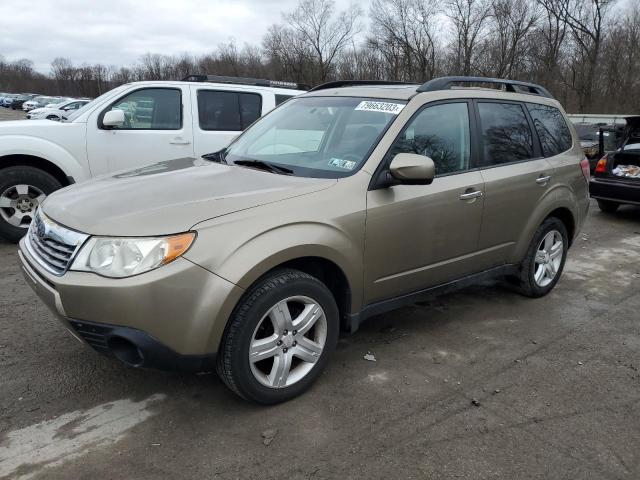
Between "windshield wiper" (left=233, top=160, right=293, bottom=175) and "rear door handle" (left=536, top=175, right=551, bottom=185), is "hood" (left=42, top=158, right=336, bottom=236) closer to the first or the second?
"windshield wiper" (left=233, top=160, right=293, bottom=175)

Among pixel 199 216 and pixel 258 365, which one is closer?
pixel 199 216

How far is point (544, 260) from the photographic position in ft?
15.4

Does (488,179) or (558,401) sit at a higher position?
(488,179)

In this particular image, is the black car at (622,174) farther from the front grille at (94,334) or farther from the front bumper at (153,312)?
the front grille at (94,334)

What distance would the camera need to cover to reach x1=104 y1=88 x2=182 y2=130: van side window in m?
6.42

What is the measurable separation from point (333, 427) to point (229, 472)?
61cm

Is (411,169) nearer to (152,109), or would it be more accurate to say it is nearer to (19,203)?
(152,109)

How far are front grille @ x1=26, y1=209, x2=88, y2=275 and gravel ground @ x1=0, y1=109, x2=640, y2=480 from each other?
825 millimetres

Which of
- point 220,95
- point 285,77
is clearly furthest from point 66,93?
point 220,95

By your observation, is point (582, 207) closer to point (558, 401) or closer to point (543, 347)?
point (543, 347)

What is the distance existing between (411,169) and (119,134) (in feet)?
14.8

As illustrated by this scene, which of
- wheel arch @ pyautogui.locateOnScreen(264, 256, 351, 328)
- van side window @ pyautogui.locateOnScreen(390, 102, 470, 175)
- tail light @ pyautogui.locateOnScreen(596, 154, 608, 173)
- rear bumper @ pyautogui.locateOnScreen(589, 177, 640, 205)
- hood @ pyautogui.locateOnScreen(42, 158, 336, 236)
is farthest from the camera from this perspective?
tail light @ pyautogui.locateOnScreen(596, 154, 608, 173)

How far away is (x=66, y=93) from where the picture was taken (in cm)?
9025

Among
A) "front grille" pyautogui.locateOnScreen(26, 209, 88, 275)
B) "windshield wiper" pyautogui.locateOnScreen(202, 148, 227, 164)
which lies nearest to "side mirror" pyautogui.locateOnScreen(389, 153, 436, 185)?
"windshield wiper" pyautogui.locateOnScreen(202, 148, 227, 164)
